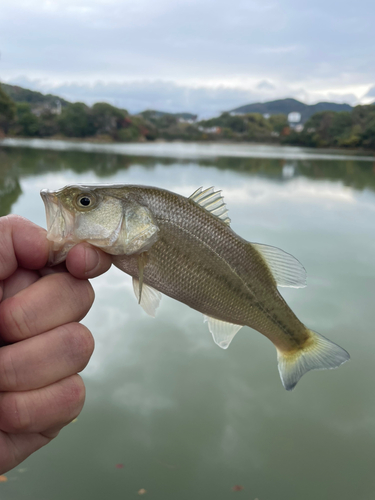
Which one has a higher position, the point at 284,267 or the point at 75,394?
the point at 284,267

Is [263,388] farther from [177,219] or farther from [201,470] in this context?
[177,219]

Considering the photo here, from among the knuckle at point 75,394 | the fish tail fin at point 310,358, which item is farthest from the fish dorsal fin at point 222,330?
the knuckle at point 75,394

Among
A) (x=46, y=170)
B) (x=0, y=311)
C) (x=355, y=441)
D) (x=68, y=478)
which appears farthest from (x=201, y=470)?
(x=46, y=170)

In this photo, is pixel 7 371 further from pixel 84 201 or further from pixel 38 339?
pixel 84 201

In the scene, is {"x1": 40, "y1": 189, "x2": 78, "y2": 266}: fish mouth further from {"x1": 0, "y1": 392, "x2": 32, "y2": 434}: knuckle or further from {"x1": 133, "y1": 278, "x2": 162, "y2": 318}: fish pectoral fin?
{"x1": 0, "y1": 392, "x2": 32, "y2": 434}: knuckle

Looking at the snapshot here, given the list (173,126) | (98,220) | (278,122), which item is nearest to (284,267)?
(98,220)

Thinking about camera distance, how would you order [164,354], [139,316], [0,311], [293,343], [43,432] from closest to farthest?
[0,311] < [43,432] < [293,343] < [164,354] < [139,316]
